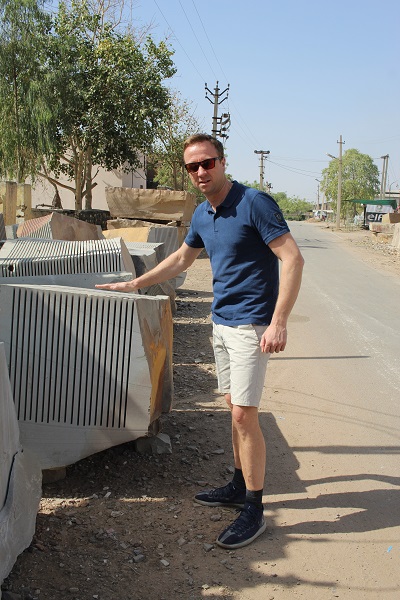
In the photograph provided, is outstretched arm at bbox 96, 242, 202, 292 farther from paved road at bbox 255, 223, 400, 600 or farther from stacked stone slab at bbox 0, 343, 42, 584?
paved road at bbox 255, 223, 400, 600

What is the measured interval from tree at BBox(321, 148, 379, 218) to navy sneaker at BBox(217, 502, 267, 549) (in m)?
78.3

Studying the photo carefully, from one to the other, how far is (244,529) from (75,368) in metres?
1.26

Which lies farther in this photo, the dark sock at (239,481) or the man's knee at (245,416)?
the dark sock at (239,481)

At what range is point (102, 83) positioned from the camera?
69.0ft

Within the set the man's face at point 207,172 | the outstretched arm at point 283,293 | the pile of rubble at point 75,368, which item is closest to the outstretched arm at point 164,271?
the pile of rubble at point 75,368

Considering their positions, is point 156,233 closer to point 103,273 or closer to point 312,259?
point 103,273

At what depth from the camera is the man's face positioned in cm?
329

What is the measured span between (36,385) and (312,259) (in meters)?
18.4

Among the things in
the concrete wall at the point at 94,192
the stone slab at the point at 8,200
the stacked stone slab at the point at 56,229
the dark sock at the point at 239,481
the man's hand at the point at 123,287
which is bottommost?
the dark sock at the point at 239,481

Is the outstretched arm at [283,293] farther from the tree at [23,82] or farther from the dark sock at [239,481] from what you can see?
the tree at [23,82]

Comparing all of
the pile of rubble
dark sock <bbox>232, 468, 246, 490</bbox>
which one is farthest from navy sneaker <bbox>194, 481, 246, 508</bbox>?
the pile of rubble

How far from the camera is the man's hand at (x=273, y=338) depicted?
3.07 meters

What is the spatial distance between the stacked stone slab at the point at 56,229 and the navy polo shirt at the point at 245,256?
114 inches

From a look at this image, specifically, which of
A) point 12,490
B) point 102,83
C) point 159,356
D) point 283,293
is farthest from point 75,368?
point 102,83
